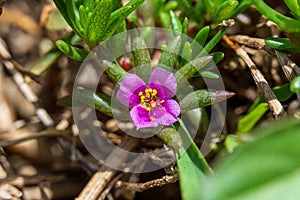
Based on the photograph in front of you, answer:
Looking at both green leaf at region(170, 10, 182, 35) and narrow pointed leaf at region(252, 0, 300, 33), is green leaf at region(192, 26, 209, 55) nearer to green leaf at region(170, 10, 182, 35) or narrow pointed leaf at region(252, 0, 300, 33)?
green leaf at region(170, 10, 182, 35)

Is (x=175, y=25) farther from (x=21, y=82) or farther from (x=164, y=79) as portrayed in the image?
(x=21, y=82)

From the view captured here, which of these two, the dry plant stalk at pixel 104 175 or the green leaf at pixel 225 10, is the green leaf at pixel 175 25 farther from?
the dry plant stalk at pixel 104 175

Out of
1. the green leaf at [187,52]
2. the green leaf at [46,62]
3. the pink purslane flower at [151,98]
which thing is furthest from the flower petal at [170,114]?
the green leaf at [46,62]

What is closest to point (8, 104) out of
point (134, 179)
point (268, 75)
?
point (134, 179)

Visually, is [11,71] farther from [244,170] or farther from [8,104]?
[244,170]

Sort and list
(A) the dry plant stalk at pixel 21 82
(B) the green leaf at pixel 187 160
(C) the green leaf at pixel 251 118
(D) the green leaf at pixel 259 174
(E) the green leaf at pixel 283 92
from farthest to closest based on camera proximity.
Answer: (A) the dry plant stalk at pixel 21 82
(C) the green leaf at pixel 251 118
(E) the green leaf at pixel 283 92
(B) the green leaf at pixel 187 160
(D) the green leaf at pixel 259 174
